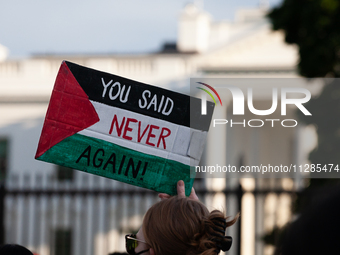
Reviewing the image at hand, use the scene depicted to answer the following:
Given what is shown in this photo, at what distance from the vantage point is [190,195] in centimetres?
202

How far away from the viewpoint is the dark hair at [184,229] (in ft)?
5.12

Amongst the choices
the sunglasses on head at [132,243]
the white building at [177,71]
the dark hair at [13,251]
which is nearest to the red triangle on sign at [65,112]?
the dark hair at [13,251]

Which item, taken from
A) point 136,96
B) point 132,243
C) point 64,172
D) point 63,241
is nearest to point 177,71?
point 64,172

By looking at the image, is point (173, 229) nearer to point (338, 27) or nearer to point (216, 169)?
point (338, 27)

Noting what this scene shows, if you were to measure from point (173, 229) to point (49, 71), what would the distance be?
57.0 ft

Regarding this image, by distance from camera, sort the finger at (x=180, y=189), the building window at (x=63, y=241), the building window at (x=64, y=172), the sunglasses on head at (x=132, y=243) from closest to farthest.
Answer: the sunglasses on head at (x=132, y=243) < the finger at (x=180, y=189) < the building window at (x=63, y=241) < the building window at (x=64, y=172)

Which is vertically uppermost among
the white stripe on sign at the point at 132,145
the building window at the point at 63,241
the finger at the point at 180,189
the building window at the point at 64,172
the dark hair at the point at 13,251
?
the building window at the point at 64,172

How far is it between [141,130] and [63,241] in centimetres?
1302

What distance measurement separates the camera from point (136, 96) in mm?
2047

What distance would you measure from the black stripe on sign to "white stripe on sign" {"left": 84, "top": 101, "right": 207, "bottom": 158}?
0.08ft

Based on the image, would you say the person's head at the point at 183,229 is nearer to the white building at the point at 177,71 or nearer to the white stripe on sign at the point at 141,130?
the white stripe on sign at the point at 141,130

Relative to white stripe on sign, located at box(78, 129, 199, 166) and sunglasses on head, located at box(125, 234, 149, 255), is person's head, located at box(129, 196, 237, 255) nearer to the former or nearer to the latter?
sunglasses on head, located at box(125, 234, 149, 255)

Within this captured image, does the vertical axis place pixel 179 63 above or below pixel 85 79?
above

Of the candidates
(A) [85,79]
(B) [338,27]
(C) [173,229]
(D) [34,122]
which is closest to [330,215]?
(C) [173,229]
